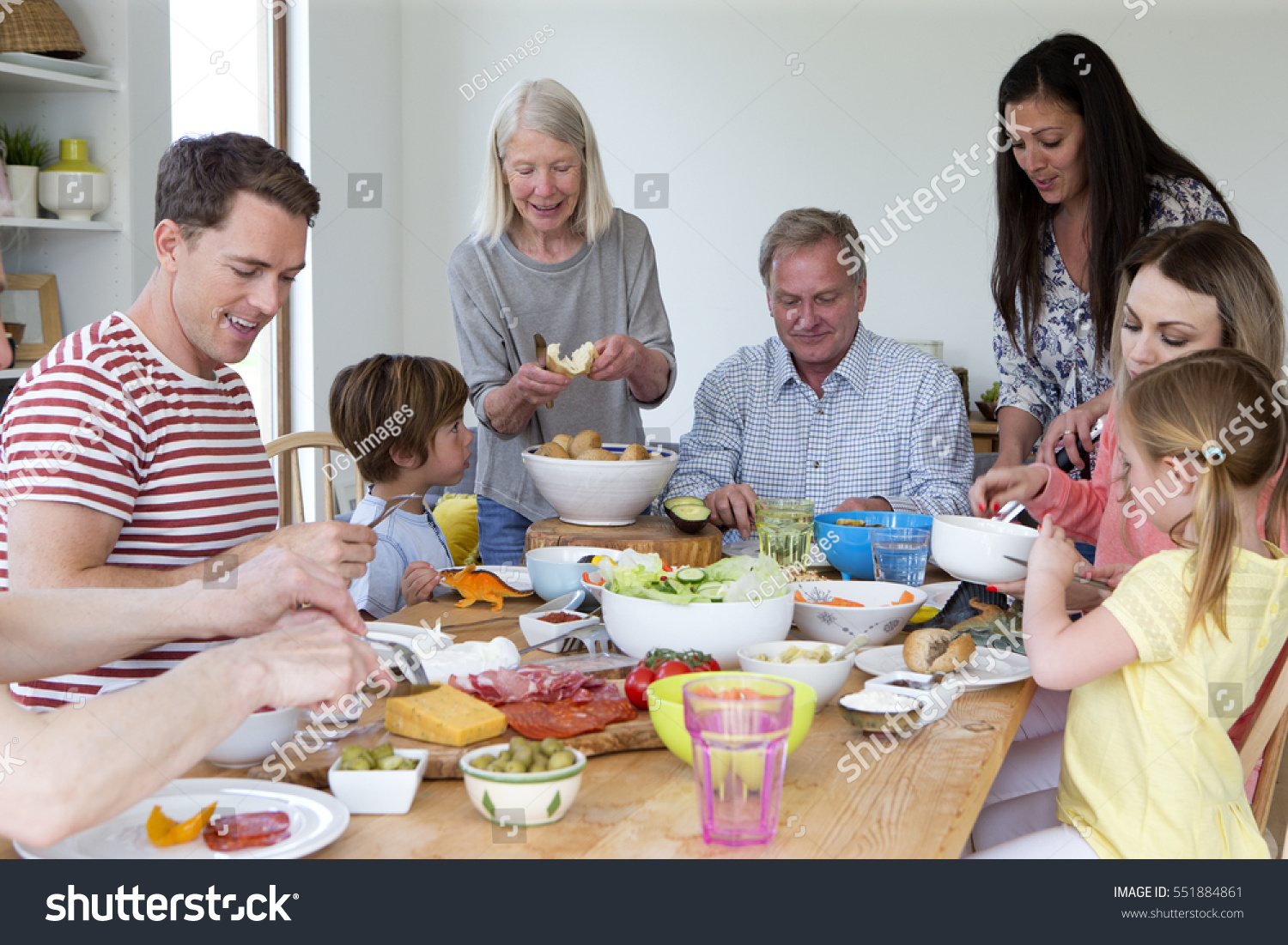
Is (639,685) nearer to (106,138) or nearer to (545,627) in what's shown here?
(545,627)

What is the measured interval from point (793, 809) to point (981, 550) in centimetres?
73

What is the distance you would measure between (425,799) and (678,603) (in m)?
0.43

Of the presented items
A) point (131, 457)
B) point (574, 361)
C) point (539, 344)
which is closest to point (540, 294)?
point (539, 344)

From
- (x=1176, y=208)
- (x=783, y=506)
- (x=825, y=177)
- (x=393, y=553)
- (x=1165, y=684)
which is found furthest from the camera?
(x=825, y=177)

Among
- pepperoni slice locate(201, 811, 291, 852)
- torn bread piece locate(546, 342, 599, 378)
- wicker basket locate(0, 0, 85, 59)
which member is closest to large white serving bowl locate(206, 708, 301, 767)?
pepperoni slice locate(201, 811, 291, 852)

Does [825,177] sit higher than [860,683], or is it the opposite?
[825,177]

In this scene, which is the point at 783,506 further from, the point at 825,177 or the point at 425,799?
the point at 825,177

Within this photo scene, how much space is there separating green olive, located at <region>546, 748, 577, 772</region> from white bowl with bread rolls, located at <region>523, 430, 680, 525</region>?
98 cm

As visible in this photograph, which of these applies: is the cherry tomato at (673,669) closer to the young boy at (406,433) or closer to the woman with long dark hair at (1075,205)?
the young boy at (406,433)

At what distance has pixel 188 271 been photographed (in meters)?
1.55

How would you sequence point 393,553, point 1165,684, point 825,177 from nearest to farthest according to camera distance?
point 1165,684 < point 393,553 < point 825,177

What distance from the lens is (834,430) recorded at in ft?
8.64

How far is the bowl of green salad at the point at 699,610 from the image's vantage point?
53.3 inches
